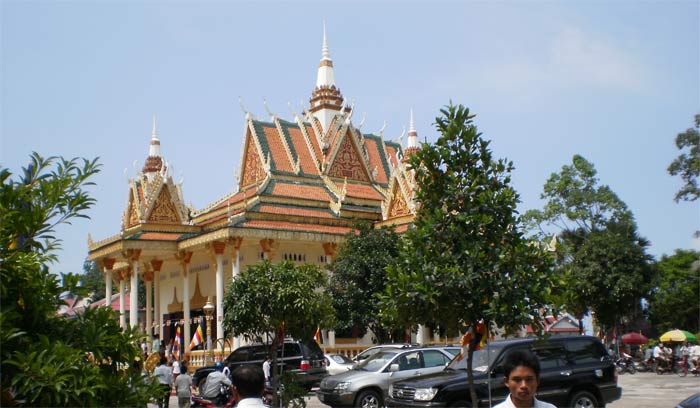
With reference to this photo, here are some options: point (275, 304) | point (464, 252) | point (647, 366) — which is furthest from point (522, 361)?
point (647, 366)

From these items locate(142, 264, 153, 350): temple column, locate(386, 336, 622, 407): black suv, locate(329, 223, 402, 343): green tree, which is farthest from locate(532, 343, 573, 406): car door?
locate(142, 264, 153, 350): temple column

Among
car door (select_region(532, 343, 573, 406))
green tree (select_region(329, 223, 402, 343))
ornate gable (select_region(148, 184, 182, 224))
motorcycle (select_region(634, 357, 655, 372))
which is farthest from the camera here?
ornate gable (select_region(148, 184, 182, 224))

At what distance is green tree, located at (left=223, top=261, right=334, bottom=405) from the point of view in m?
15.7

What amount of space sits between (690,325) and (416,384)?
3417 cm

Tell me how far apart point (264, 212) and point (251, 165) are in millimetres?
6901

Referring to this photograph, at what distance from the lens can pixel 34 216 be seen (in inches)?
197

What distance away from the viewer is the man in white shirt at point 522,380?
4.05 meters

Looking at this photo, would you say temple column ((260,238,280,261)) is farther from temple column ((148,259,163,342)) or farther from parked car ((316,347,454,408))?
parked car ((316,347,454,408))

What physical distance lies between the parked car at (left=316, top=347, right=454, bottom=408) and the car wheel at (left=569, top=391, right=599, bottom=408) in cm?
334

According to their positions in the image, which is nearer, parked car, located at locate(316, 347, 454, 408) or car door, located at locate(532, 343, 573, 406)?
car door, located at locate(532, 343, 573, 406)

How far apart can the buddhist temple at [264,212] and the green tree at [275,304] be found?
448 inches

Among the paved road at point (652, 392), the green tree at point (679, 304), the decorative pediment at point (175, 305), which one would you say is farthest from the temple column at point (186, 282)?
the green tree at point (679, 304)

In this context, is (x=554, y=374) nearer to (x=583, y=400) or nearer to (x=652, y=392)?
(x=583, y=400)

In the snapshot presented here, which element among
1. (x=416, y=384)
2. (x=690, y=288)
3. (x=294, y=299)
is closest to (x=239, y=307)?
(x=294, y=299)
